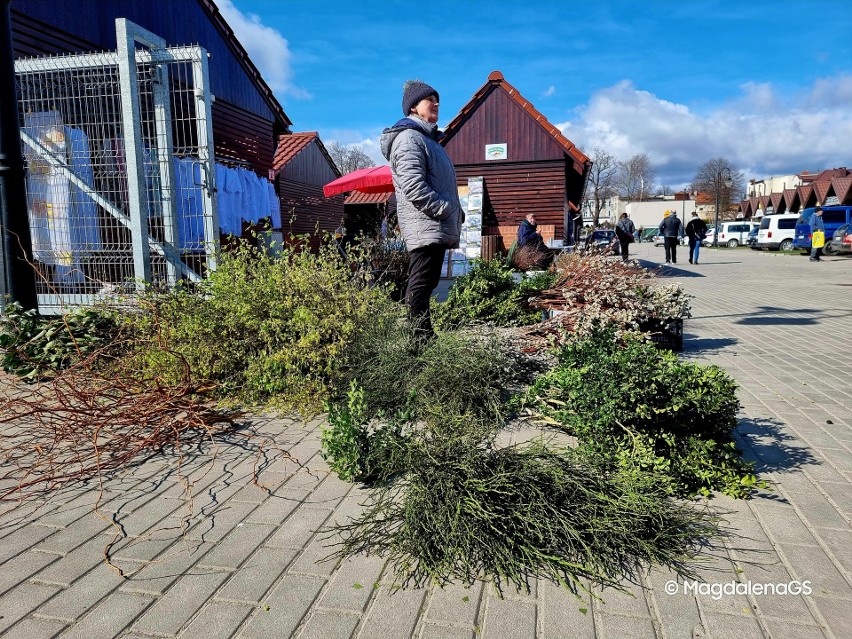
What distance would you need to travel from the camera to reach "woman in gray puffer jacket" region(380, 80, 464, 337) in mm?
4043

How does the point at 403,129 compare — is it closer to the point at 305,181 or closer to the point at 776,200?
the point at 305,181

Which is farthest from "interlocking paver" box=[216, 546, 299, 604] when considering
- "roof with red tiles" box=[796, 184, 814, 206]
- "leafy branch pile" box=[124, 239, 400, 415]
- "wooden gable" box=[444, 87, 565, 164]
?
"roof with red tiles" box=[796, 184, 814, 206]

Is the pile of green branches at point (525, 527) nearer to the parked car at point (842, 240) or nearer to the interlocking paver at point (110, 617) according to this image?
the interlocking paver at point (110, 617)

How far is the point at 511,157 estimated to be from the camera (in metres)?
19.0

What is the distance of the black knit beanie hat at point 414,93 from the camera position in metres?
4.21

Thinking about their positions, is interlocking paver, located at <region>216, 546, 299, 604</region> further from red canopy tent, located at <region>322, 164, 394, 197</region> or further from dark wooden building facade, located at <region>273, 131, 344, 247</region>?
dark wooden building facade, located at <region>273, 131, 344, 247</region>

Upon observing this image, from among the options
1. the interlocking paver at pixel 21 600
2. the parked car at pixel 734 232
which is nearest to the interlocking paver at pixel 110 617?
the interlocking paver at pixel 21 600

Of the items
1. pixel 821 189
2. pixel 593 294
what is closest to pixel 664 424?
pixel 593 294

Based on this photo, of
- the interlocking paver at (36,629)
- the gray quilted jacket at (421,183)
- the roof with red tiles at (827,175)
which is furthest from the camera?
the roof with red tiles at (827,175)

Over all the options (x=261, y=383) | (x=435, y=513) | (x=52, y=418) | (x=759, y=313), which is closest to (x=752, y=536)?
(x=435, y=513)

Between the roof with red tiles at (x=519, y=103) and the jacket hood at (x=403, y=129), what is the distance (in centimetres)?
1553

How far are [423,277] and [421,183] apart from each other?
27.8 inches

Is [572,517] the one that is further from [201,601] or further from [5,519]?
[5,519]

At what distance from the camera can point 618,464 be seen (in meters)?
2.52
